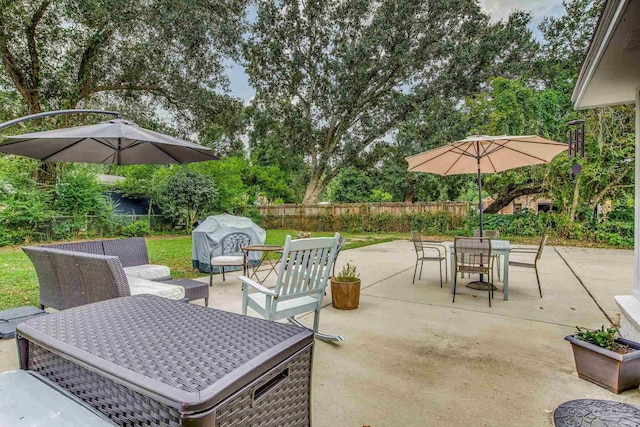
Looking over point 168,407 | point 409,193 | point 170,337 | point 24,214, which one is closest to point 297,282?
point 170,337

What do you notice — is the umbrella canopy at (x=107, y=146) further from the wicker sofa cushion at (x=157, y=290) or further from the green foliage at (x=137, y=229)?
the green foliage at (x=137, y=229)

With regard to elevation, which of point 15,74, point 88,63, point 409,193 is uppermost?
point 88,63

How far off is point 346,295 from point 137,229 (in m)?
10.1

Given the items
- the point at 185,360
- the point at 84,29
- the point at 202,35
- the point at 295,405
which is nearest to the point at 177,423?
the point at 185,360

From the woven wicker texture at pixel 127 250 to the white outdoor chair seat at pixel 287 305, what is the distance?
216 centimetres

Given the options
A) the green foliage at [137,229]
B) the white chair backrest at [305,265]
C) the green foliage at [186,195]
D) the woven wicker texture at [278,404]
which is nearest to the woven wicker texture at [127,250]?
the white chair backrest at [305,265]

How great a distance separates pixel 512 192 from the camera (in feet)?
43.8

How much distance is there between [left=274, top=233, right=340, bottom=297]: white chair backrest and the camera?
256 centimetres

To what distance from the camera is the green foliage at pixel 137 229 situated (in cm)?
1109

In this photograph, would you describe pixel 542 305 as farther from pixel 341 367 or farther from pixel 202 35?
pixel 202 35

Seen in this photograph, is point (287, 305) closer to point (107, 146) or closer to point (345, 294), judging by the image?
point (345, 294)

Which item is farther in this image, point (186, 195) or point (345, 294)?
point (186, 195)

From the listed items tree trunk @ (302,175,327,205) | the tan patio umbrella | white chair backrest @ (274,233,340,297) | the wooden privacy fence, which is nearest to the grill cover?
the tan patio umbrella

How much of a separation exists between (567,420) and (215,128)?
1205 cm
